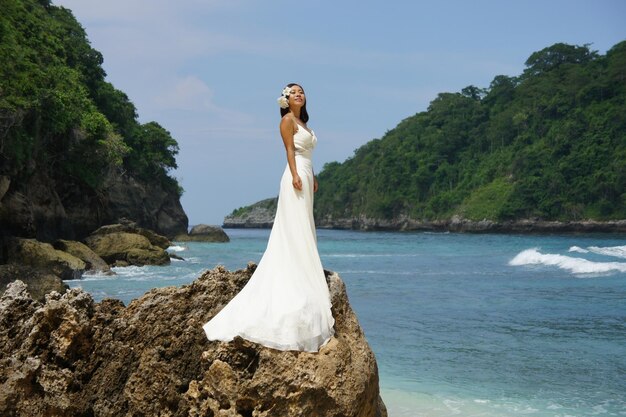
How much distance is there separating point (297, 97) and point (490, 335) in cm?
990

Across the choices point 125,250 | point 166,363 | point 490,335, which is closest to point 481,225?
point 125,250

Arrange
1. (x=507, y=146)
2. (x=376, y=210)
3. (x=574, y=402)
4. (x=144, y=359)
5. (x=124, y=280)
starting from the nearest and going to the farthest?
1. (x=144, y=359)
2. (x=574, y=402)
3. (x=124, y=280)
4. (x=507, y=146)
5. (x=376, y=210)

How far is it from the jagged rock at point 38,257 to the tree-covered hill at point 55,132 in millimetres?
1418

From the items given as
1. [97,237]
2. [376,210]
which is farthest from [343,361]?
[376,210]

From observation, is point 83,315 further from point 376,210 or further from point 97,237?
point 376,210

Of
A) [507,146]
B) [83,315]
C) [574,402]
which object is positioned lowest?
[574,402]

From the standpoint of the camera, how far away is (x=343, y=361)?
473cm

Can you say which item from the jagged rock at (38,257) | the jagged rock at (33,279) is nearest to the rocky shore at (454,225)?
the jagged rock at (38,257)

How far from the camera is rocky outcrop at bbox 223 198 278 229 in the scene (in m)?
152

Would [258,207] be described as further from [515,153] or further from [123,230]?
[123,230]

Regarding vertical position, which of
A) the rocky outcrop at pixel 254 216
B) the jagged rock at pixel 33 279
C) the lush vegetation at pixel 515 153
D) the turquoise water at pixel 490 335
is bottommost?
the turquoise water at pixel 490 335

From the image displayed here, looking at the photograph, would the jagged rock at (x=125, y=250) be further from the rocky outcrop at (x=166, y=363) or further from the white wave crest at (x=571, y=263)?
the rocky outcrop at (x=166, y=363)

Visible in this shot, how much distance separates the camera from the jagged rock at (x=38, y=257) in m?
20.0

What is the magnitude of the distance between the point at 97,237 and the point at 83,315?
25802mm
